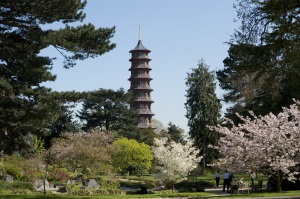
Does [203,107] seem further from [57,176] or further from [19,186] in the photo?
[19,186]

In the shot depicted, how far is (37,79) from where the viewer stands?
71.9 feet

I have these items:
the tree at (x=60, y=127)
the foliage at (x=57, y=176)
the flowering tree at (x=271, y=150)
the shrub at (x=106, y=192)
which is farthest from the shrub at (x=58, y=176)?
the tree at (x=60, y=127)

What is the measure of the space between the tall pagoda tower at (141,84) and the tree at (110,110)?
9.88 meters

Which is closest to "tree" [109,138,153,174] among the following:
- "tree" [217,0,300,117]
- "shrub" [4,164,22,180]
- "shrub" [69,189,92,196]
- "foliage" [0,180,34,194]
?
"shrub" [4,164,22,180]

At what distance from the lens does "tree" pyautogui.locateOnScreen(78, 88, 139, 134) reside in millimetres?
66750

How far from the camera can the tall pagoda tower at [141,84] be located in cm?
7862

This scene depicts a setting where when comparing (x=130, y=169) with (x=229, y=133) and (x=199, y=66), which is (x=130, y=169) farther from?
(x=229, y=133)

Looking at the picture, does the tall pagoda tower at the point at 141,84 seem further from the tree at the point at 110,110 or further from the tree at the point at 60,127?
the tree at the point at 60,127

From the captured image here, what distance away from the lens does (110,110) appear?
66312 mm

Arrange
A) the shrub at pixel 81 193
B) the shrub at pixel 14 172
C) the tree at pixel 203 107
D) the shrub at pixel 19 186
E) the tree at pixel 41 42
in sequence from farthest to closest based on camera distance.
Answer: the tree at pixel 203 107 → the shrub at pixel 14 172 → the shrub at pixel 19 186 → the shrub at pixel 81 193 → the tree at pixel 41 42

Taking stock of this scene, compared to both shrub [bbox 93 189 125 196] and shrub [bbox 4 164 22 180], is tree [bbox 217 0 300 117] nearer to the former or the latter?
shrub [bbox 93 189 125 196]

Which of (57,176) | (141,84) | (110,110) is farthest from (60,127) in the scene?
(57,176)

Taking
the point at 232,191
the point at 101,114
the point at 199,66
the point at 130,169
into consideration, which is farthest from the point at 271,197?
the point at 101,114

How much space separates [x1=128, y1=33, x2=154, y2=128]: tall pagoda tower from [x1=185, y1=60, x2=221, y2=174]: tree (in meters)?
25.6
